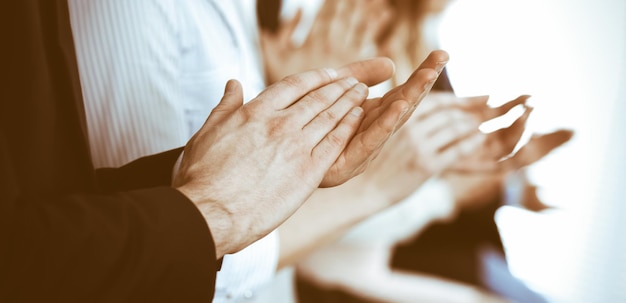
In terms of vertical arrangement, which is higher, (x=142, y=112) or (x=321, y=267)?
(x=142, y=112)

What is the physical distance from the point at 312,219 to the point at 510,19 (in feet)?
1.37

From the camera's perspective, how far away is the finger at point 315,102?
0.52m

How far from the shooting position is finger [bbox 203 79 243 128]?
527mm

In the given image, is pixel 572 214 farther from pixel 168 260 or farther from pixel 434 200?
pixel 168 260

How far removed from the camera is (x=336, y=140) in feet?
1.70

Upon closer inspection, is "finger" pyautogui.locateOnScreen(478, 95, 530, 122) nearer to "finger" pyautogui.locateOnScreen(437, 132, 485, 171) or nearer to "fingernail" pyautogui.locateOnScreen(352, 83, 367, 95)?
"finger" pyautogui.locateOnScreen(437, 132, 485, 171)

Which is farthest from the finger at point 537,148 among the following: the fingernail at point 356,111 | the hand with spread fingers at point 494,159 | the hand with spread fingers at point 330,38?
the fingernail at point 356,111

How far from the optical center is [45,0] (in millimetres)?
502

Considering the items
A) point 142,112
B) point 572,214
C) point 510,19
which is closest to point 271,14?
point 142,112

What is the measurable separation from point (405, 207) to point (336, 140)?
1.21ft

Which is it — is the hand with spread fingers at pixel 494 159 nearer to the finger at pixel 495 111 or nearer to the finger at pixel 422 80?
the finger at pixel 495 111

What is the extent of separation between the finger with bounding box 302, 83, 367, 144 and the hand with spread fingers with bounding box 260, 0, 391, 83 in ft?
1.10

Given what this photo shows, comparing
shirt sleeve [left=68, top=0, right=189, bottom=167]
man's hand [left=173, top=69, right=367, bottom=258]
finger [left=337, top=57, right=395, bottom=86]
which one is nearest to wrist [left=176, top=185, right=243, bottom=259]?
man's hand [left=173, top=69, right=367, bottom=258]

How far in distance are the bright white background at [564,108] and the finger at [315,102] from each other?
1.11 feet
